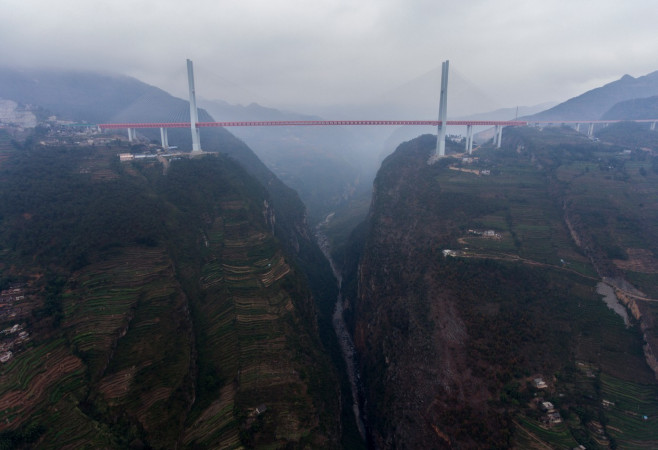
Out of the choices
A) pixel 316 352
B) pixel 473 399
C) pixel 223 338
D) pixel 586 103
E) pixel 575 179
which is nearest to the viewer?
pixel 473 399

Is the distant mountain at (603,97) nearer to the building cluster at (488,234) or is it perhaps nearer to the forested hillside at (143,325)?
the building cluster at (488,234)

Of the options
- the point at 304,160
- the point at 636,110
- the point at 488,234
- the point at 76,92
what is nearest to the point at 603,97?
the point at 636,110

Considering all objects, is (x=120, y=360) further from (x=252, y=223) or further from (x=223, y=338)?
(x=252, y=223)

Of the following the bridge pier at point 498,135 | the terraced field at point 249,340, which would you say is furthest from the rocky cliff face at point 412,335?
the bridge pier at point 498,135

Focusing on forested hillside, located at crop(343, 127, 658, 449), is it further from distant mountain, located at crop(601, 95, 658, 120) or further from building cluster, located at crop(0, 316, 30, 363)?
distant mountain, located at crop(601, 95, 658, 120)

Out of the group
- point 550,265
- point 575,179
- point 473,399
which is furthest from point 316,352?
point 575,179

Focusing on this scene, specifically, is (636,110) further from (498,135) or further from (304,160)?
(304,160)
